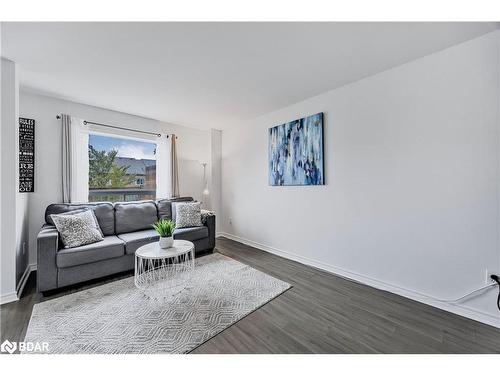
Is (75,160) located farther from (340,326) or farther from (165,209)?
(340,326)

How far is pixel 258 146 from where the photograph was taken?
12.8ft

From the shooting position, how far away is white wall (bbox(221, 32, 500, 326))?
179 cm

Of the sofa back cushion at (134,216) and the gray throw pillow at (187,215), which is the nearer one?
the sofa back cushion at (134,216)

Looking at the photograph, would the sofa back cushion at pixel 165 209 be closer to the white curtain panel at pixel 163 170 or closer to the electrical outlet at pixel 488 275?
the white curtain panel at pixel 163 170

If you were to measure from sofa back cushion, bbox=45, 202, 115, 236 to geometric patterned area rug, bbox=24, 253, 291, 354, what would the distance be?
92cm

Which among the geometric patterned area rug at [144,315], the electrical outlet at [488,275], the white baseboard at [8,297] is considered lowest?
the geometric patterned area rug at [144,315]

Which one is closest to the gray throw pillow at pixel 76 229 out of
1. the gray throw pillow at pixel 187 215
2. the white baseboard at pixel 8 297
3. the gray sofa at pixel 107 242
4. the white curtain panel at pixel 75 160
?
the gray sofa at pixel 107 242

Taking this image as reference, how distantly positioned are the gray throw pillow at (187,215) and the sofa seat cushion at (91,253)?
3.04ft

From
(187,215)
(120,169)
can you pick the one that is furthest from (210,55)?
(120,169)

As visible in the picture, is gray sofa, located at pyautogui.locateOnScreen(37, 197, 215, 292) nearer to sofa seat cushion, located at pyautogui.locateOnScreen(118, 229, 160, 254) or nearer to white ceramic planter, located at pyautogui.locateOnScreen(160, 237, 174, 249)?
sofa seat cushion, located at pyautogui.locateOnScreen(118, 229, 160, 254)

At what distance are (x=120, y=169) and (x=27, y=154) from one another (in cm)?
120

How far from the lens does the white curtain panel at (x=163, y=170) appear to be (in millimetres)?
4199

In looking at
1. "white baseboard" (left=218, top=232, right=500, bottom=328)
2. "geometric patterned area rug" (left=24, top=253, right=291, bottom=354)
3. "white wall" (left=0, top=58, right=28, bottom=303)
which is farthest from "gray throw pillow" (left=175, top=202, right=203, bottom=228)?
"white wall" (left=0, top=58, right=28, bottom=303)

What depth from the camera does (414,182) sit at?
84.5 inches
